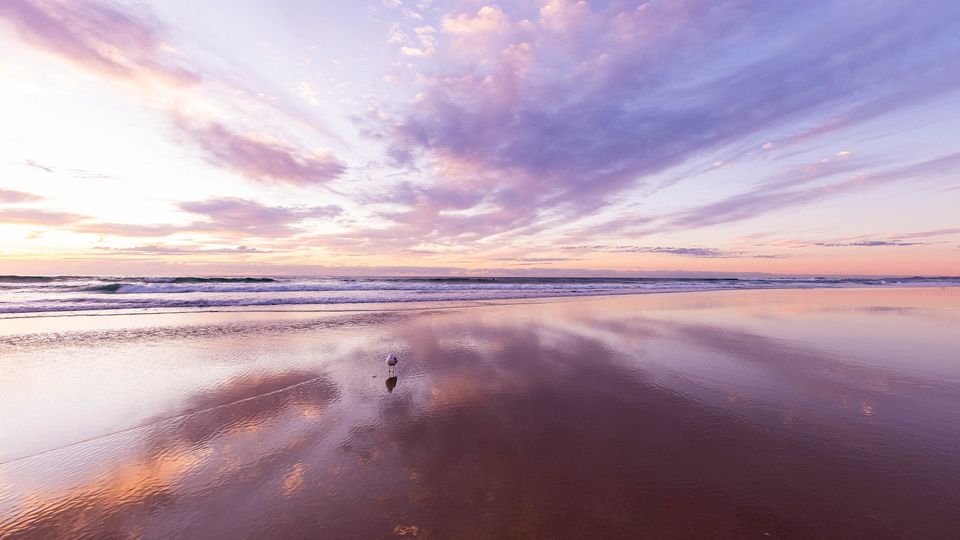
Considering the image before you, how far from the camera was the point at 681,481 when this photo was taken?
14.6ft

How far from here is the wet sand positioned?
3885mm

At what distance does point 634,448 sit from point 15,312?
101 ft

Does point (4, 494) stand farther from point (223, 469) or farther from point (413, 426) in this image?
point (413, 426)

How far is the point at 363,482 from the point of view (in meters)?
4.51

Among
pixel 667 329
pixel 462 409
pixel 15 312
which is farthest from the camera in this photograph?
pixel 15 312

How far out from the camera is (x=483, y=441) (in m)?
5.53

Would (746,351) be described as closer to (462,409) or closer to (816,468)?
(816,468)

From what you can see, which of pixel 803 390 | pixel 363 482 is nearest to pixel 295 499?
pixel 363 482

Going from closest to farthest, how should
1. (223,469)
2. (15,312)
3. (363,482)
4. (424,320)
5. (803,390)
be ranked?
(363,482) < (223,469) < (803,390) < (424,320) < (15,312)

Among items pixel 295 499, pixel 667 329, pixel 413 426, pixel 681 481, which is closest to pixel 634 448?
pixel 681 481

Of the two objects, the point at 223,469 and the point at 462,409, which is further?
the point at 462,409

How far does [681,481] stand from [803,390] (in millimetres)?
5234

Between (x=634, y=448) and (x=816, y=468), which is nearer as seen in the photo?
(x=816, y=468)

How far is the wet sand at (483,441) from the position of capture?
388 centimetres
